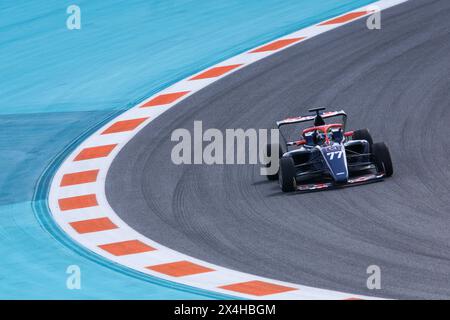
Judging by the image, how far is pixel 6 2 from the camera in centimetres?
2420

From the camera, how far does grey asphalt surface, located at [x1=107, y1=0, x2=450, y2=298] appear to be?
1104cm

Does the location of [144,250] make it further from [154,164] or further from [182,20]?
[182,20]

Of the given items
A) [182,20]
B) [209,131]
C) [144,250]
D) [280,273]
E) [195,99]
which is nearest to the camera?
[280,273]

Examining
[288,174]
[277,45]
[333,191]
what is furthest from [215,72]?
[333,191]

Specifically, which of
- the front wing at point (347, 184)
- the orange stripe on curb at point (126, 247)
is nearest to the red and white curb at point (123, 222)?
the orange stripe on curb at point (126, 247)

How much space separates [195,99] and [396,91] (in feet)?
10.6

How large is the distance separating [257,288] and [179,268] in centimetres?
114

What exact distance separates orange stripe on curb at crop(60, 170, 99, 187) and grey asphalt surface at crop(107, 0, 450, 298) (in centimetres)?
26

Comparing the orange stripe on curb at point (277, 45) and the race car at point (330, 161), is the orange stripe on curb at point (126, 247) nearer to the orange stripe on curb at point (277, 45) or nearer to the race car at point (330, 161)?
the race car at point (330, 161)

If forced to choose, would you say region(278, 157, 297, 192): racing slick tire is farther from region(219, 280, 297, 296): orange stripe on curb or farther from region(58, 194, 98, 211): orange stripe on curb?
region(219, 280, 297, 296): orange stripe on curb

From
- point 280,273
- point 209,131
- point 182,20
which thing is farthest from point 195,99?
point 280,273

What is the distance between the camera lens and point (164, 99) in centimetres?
1825

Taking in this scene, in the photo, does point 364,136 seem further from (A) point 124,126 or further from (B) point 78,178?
(A) point 124,126
